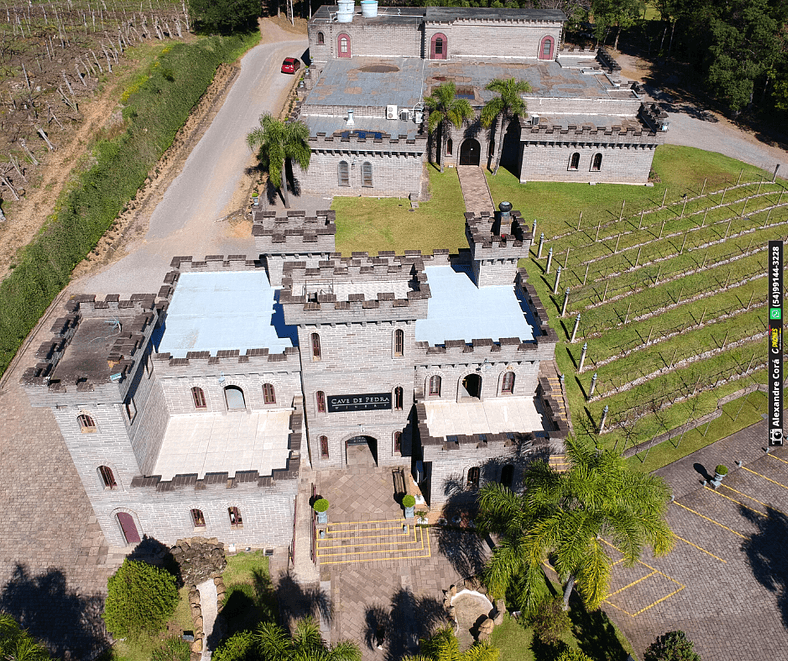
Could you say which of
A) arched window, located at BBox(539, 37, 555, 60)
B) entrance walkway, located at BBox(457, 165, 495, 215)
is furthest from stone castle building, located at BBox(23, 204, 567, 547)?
→ arched window, located at BBox(539, 37, 555, 60)

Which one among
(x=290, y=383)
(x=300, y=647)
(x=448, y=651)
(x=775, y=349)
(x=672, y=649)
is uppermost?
(x=290, y=383)

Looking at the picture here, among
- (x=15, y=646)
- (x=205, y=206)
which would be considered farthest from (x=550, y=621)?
(x=205, y=206)

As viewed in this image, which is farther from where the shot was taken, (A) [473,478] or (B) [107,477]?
(A) [473,478]

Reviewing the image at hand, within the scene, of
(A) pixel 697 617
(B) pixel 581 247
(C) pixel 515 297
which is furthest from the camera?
(B) pixel 581 247

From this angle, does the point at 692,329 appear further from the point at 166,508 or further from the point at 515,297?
the point at 166,508

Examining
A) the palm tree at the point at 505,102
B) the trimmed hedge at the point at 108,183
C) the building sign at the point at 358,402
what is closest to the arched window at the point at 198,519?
the building sign at the point at 358,402

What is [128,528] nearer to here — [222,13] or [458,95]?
[458,95]

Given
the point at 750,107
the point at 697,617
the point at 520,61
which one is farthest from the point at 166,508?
the point at 750,107
